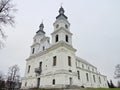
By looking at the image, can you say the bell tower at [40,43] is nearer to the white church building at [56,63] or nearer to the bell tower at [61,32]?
the white church building at [56,63]

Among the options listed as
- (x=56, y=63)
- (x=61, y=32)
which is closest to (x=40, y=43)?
(x=61, y=32)

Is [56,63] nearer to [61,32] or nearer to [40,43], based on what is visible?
[61,32]

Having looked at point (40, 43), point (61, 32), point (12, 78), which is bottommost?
point (12, 78)

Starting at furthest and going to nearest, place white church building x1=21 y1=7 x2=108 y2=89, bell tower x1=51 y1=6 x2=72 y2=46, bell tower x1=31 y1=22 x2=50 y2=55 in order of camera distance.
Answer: bell tower x1=31 y1=22 x2=50 y2=55, bell tower x1=51 y1=6 x2=72 y2=46, white church building x1=21 y1=7 x2=108 y2=89

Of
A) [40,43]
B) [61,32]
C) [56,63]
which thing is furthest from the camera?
[40,43]

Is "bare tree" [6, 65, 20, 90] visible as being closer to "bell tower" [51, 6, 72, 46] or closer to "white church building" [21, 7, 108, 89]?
"white church building" [21, 7, 108, 89]

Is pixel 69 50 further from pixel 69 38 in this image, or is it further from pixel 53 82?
pixel 53 82

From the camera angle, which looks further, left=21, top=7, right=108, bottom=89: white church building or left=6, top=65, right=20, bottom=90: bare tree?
left=6, top=65, right=20, bottom=90: bare tree

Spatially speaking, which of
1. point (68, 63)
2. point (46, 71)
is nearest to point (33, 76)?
point (46, 71)

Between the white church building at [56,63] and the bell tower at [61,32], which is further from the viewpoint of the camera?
the bell tower at [61,32]

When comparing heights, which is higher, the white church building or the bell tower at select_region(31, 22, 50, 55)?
the bell tower at select_region(31, 22, 50, 55)

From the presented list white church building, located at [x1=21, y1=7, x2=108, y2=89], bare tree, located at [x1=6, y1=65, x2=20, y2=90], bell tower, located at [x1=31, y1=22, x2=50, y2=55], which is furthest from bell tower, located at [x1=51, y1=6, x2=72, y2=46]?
bare tree, located at [x1=6, y1=65, x2=20, y2=90]

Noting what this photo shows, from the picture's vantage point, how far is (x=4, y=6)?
38.1 feet

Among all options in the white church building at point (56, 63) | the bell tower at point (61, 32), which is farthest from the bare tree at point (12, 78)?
the bell tower at point (61, 32)
